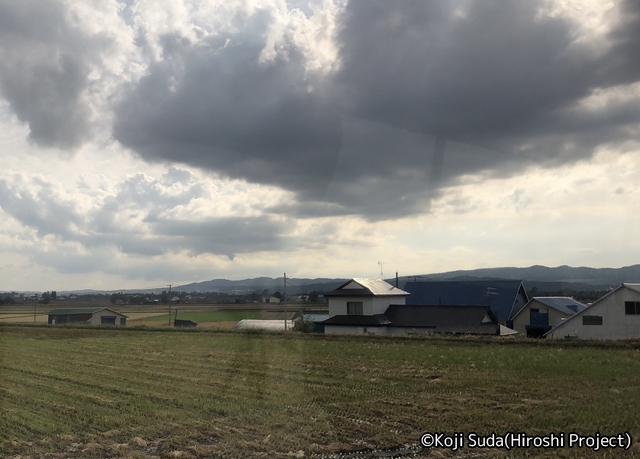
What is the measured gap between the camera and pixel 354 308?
2753cm

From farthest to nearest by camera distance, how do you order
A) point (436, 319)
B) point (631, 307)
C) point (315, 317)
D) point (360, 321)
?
point (315, 317), point (360, 321), point (436, 319), point (631, 307)

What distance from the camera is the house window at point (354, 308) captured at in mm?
27359

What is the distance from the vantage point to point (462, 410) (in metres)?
8.33

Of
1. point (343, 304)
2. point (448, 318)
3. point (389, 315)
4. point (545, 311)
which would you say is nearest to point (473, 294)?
point (545, 311)

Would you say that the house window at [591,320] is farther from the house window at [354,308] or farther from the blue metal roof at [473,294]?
the blue metal roof at [473,294]

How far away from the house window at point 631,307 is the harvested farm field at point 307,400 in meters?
7.58

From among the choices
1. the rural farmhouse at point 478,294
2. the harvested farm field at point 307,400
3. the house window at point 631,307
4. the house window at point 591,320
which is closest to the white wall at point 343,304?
the harvested farm field at point 307,400

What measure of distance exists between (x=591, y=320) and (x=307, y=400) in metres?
20.5

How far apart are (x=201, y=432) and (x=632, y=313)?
2246 centimetres

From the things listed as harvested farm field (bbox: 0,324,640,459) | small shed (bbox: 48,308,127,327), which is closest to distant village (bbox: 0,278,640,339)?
small shed (bbox: 48,308,127,327)

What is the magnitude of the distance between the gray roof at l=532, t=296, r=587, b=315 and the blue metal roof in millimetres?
2649

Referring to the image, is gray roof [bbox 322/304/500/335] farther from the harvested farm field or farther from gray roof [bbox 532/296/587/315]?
gray roof [bbox 532/296/587/315]

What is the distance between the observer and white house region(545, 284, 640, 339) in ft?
76.4

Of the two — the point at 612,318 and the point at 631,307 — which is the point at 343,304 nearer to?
the point at 612,318
